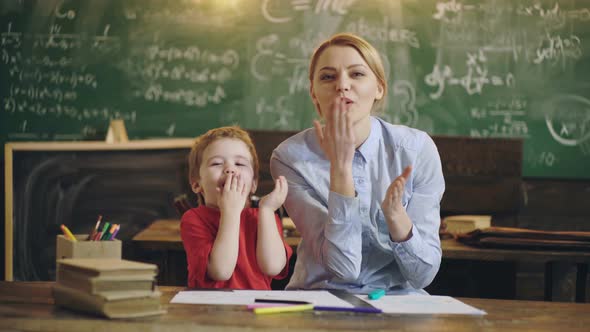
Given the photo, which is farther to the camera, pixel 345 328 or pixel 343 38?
pixel 343 38

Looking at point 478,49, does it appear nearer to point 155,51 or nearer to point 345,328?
point 155,51

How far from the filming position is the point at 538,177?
5.23 m

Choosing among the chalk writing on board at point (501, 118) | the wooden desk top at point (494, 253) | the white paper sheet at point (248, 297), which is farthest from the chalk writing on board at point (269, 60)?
the white paper sheet at point (248, 297)

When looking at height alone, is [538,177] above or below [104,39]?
below

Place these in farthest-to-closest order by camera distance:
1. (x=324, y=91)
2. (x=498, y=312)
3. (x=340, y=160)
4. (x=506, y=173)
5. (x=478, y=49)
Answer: (x=478, y=49)
(x=506, y=173)
(x=324, y=91)
(x=340, y=160)
(x=498, y=312)

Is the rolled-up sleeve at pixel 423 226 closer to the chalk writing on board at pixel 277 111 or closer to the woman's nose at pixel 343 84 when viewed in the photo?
the woman's nose at pixel 343 84

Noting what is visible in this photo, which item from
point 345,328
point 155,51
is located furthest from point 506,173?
point 345,328

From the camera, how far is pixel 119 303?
143 cm

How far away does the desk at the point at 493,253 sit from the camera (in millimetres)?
2812

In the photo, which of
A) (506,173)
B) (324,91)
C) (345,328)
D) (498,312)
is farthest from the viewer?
(506,173)

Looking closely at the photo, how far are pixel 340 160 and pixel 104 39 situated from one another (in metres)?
3.82

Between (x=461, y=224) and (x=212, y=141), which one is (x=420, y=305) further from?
(x=461, y=224)

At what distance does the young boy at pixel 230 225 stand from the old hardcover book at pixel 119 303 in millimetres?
423

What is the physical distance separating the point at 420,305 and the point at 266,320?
Result: 37 centimetres
